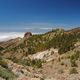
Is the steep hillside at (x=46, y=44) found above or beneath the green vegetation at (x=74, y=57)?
above

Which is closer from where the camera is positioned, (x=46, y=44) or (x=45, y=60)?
(x=45, y=60)

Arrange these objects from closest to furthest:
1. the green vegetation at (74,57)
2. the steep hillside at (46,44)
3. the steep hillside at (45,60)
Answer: the steep hillside at (45,60)
the green vegetation at (74,57)
the steep hillside at (46,44)

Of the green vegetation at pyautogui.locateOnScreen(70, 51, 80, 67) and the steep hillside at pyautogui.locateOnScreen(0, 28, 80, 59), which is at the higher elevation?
the steep hillside at pyautogui.locateOnScreen(0, 28, 80, 59)

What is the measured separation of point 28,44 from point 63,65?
1674 cm

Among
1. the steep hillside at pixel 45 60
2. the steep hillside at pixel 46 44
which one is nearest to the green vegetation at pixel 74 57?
the steep hillside at pixel 45 60

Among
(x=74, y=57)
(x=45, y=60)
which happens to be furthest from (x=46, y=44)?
(x=74, y=57)

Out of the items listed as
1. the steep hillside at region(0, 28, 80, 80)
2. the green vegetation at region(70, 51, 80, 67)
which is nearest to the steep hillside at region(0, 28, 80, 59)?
the steep hillside at region(0, 28, 80, 80)

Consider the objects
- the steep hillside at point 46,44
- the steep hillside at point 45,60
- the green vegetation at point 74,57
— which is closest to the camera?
the steep hillside at point 45,60

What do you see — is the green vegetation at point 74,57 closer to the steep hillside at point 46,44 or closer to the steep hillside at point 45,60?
the steep hillside at point 45,60

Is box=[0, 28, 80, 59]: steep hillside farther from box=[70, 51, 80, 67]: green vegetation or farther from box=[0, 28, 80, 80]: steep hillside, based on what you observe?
box=[70, 51, 80, 67]: green vegetation

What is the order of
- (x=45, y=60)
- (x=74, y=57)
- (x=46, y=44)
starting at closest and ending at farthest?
1. (x=74, y=57)
2. (x=45, y=60)
3. (x=46, y=44)

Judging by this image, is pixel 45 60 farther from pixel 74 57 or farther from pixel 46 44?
pixel 46 44

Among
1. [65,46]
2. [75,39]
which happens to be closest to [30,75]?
[65,46]

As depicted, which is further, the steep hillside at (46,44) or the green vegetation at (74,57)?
the steep hillside at (46,44)
